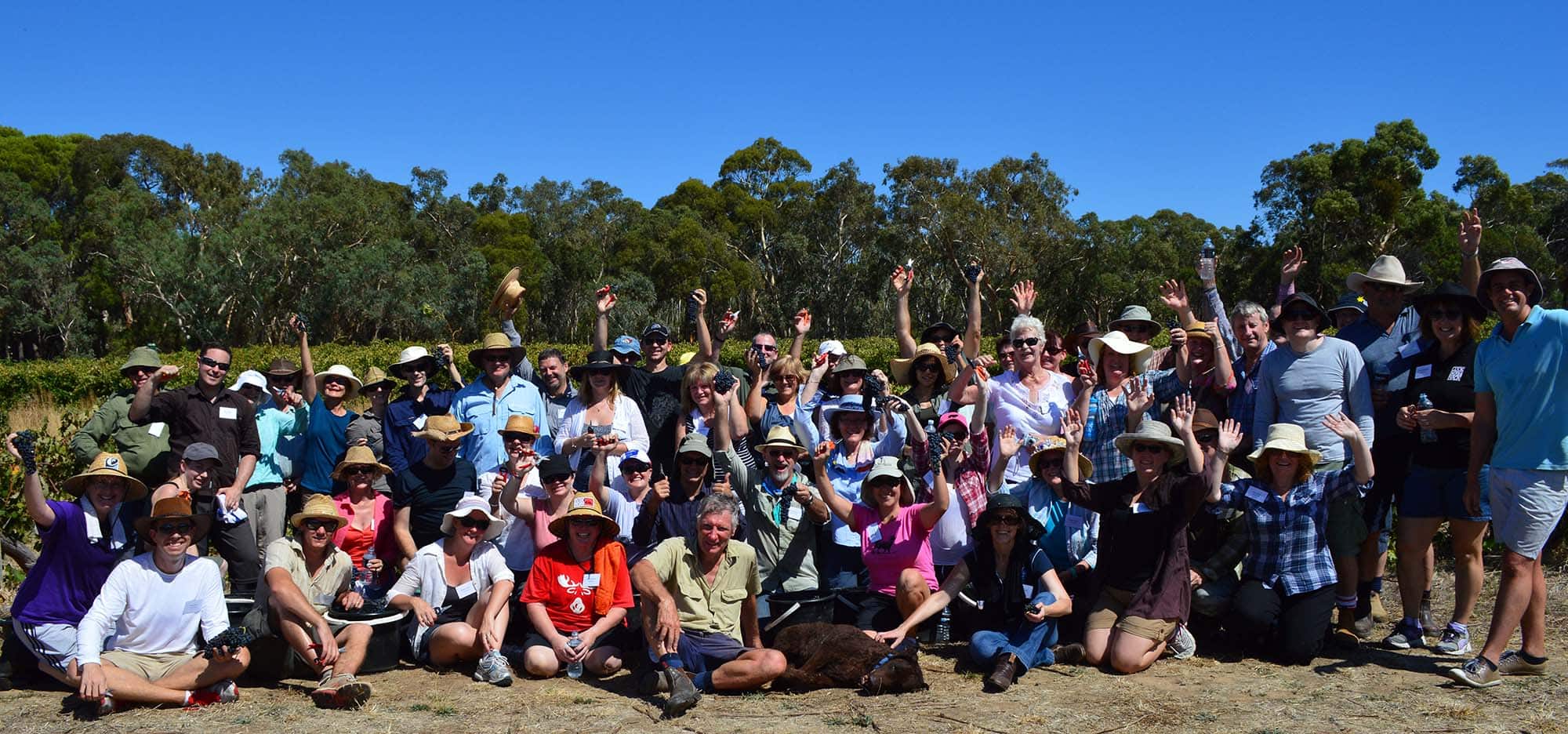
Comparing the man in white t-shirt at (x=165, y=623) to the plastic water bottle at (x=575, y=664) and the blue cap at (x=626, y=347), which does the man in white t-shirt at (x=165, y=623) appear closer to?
the plastic water bottle at (x=575, y=664)

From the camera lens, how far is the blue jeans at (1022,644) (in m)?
5.92

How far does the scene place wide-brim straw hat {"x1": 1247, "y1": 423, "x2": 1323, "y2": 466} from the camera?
19.4ft

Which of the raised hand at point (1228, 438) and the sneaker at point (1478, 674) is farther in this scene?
the raised hand at point (1228, 438)

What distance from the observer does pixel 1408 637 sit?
20.6ft

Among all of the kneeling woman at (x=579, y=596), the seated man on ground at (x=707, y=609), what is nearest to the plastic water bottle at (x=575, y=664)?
the kneeling woman at (x=579, y=596)

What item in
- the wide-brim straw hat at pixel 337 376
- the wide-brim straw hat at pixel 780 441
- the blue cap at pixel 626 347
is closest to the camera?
the wide-brim straw hat at pixel 780 441

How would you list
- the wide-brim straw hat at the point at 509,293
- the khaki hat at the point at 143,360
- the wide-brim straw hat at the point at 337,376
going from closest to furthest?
the khaki hat at the point at 143,360 → the wide-brim straw hat at the point at 337,376 → the wide-brim straw hat at the point at 509,293

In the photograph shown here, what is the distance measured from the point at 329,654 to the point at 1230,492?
499 centimetres

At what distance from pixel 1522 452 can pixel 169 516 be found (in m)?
6.79

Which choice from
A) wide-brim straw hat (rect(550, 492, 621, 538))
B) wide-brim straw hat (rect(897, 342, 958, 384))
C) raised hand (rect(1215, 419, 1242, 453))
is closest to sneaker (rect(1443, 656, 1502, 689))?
raised hand (rect(1215, 419, 1242, 453))

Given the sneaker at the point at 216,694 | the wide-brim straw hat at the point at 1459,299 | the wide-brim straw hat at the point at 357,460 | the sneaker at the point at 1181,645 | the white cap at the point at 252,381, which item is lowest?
the sneaker at the point at 216,694

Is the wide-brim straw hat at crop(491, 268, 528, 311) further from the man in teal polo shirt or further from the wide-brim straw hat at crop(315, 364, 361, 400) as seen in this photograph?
the man in teal polo shirt

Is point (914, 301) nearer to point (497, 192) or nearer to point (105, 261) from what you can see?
point (497, 192)

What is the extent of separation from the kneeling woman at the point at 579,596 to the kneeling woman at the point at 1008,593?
5.06 ft
